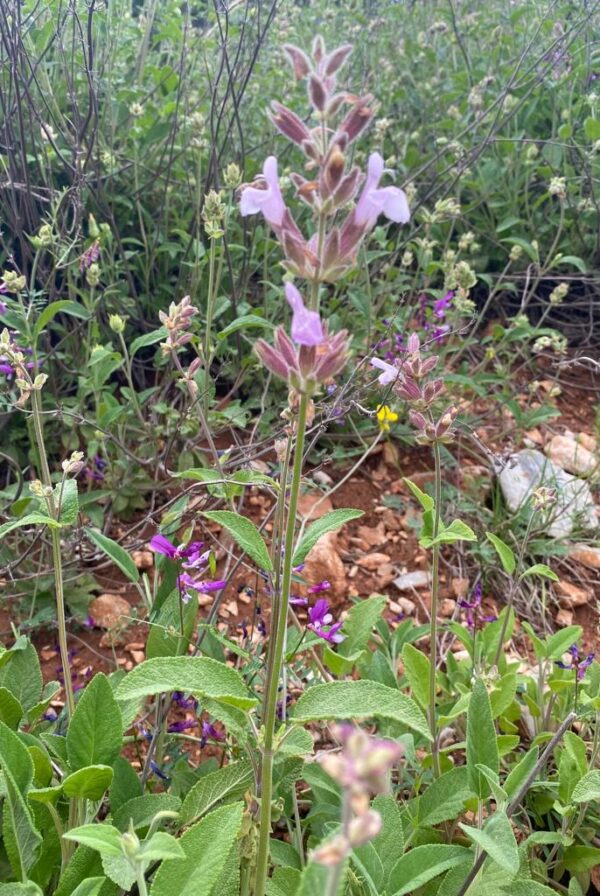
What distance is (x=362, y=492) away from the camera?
273 centimetres

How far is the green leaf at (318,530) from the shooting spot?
3.53 ft

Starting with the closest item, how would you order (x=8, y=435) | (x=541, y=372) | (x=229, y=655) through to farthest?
(x=229, y=655)
(x=8, y=435)
(x=541, y=372)

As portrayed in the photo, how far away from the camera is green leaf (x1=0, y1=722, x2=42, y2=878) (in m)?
1.12

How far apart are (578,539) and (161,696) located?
1.62 metres

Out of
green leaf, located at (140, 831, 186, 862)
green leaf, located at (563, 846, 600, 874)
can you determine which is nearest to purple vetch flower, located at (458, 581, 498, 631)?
green leaf, located at (563, 846, 600, 874)

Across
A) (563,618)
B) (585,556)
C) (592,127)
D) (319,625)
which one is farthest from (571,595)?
(592,127)

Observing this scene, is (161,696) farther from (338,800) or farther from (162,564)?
(338,800)

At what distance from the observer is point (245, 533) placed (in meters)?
1.07

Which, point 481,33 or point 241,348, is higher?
point 481,33

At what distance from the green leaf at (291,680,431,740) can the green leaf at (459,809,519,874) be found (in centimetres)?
17

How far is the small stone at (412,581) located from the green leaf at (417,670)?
2.87 ft

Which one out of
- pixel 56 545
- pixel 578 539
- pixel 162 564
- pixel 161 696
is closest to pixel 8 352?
pixel 56 545

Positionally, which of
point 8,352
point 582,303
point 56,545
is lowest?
point 582,303

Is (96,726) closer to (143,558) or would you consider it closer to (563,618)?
(143,558)
